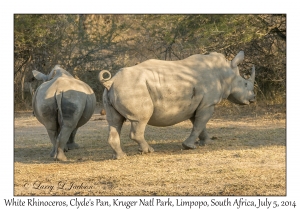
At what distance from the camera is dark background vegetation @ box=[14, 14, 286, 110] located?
1466 centimetres

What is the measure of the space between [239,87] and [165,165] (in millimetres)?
2831

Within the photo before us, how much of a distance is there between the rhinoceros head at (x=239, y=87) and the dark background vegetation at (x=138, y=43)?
2181 mm

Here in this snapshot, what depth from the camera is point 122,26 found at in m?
19.4

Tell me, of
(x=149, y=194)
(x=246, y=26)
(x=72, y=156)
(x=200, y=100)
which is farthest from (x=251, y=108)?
(x=149, y=194)

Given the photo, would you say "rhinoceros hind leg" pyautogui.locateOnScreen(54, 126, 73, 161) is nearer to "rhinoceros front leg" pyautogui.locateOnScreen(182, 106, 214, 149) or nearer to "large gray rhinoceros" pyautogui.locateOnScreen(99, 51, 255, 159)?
"large gray rhinoceros" pyautogui.locateOnScreen(99, 51, 255, 159)

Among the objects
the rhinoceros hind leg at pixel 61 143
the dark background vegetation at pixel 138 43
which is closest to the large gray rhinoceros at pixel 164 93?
the rhinoceros hind leg at pixel 61 143

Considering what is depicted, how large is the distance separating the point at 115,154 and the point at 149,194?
246 cm

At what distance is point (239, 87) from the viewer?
1162 centimetres

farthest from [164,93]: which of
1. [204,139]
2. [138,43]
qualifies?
[138,43]

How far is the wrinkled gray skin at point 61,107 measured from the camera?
10305 millimetres

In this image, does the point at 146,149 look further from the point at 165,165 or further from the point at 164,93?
the point at 165,165

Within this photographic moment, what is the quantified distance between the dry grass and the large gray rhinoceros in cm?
48

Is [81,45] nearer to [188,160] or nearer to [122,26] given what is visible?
[122,26]

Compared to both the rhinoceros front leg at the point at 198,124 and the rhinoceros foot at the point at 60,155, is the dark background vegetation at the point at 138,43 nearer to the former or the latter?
the rhinoceros front leg at the point at 198,124
